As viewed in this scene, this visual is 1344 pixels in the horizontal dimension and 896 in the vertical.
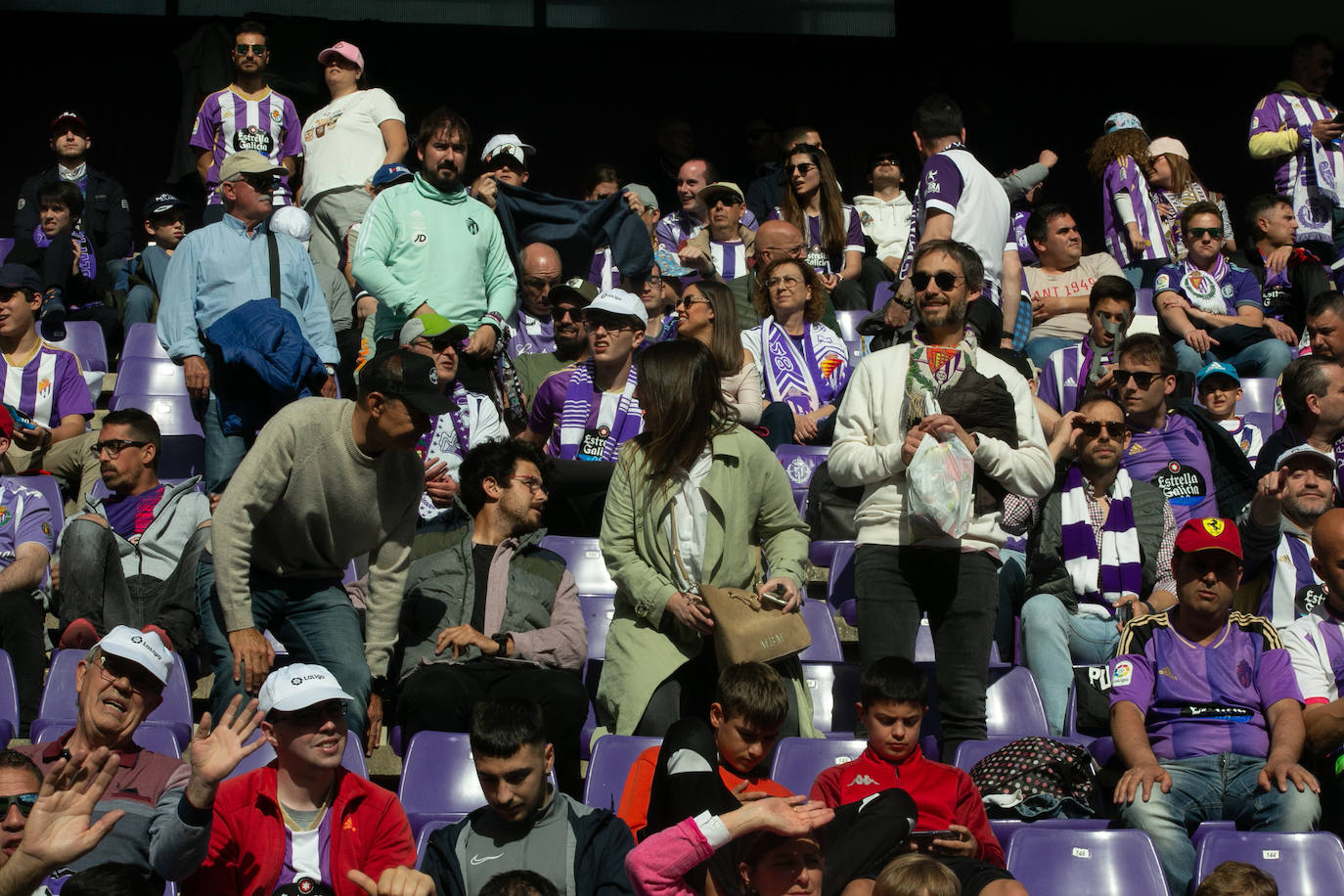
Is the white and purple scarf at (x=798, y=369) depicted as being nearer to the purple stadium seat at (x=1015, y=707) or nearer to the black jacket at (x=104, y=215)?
the purple stadium seat at (x=1015, y=707)

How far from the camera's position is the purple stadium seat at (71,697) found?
16.8 ft

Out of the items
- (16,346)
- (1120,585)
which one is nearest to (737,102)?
(16,346)

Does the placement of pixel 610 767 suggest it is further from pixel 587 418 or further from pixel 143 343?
pixel 143 343

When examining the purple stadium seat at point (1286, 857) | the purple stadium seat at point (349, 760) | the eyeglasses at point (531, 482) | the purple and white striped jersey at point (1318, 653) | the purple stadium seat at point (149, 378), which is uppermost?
the purple stadium seat at point (149, 378)

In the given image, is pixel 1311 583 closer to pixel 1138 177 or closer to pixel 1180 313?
pixel 1180 313

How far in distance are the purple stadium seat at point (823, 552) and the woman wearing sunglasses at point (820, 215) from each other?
9.28 ft

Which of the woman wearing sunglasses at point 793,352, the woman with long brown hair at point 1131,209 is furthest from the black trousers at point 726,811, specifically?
the woman with long brown hair at point 1131,209

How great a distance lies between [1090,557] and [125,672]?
336 cm

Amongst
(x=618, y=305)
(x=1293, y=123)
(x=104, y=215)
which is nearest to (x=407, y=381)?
(x=618, y=305)

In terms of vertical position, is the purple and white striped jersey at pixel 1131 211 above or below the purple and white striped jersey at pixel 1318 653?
above

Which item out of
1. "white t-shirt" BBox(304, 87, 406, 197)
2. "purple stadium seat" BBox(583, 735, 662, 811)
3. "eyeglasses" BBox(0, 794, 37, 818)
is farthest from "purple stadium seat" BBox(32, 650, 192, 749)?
"white t-shirt" BBox(304, 87, 406, 197)

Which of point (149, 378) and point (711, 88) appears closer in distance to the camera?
point (149, 378)

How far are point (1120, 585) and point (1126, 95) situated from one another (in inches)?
298

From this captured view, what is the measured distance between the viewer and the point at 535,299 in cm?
834
